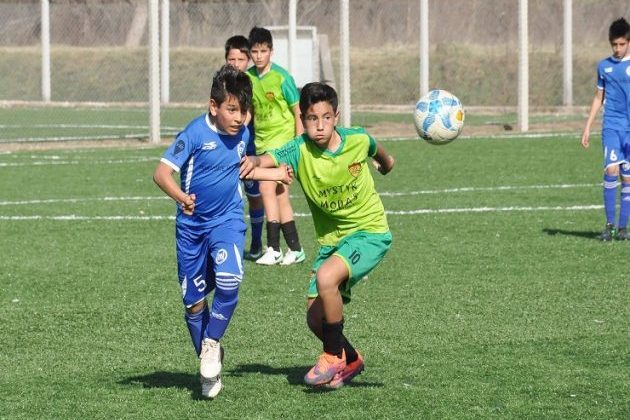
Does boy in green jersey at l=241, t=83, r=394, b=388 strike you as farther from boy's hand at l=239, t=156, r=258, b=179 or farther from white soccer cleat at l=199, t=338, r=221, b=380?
white soccer cleat at l=199, t=338, r=221, b=380

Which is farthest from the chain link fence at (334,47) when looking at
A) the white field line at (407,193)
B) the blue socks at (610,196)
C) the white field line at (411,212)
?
the blue socks at (610,196)

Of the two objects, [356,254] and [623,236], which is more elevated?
[356,254]

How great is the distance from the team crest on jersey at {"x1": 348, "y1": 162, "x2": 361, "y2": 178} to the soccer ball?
125cm

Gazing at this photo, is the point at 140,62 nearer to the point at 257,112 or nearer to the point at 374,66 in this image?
the point at 374,66

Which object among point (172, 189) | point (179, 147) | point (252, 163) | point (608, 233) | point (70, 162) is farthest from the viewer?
point (70, 162)

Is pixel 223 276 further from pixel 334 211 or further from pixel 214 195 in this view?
pixel 334 211

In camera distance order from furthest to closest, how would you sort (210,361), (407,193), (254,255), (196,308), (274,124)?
(407,193) < (274,124) < (254,255) < (196,308) < (210,361)

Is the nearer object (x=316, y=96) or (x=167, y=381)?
(x=316, y=96)

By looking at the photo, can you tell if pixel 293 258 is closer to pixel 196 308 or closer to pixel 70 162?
pixel 196 308

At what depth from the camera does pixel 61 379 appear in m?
7.46

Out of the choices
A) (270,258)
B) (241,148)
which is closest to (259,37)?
(270,258)

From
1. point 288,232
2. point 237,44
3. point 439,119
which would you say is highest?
point 237,44

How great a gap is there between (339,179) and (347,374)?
42.3 inches

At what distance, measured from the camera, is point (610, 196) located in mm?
→ 12797
